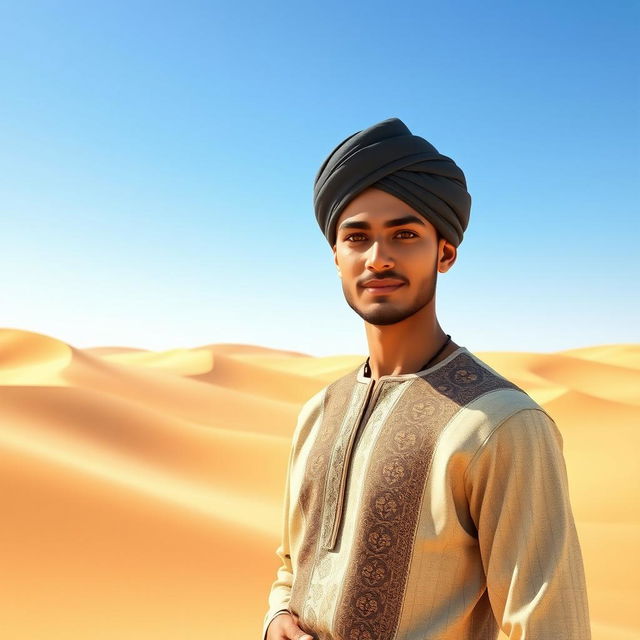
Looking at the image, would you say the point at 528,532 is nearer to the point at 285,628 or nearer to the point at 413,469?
the point at 413,469

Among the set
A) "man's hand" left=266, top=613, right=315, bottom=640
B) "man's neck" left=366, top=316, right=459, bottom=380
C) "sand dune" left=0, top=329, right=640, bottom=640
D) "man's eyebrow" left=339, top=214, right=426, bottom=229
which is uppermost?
"man's eyebrow" left=339, top=214, right=426, bottom=229

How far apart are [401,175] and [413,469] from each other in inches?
36.0

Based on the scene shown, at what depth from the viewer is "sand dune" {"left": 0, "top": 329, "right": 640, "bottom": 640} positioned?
5383 mm

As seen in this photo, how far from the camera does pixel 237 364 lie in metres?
30.3

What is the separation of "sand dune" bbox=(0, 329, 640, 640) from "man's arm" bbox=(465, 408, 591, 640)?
13.0 ft

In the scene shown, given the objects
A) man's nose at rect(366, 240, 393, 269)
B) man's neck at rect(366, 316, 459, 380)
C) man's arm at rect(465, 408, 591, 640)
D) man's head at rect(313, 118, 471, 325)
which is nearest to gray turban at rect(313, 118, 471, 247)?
Result: man's head at rect(313, 118, 471, 325)

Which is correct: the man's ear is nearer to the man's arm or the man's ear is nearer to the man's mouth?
the man's mouth

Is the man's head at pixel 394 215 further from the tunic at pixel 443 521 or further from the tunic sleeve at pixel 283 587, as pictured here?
the tunic sleeve at pixel 283 587

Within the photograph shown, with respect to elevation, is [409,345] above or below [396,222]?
below

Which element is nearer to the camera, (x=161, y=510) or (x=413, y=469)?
(x=413, y=469)

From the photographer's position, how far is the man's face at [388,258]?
2.08 meters

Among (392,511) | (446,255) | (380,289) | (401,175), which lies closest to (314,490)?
(392,511)

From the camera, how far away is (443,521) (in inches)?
69.0

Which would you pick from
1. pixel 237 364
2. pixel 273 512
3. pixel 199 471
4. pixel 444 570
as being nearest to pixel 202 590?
pixel 273 512
